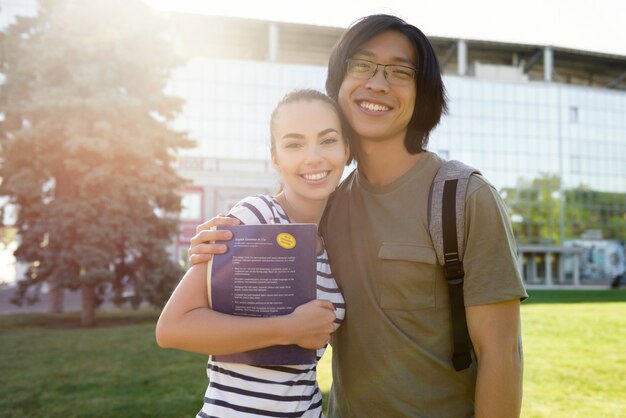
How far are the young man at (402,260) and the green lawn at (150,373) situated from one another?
4.81m

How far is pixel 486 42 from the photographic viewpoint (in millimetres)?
47938

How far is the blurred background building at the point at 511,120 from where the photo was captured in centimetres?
4544

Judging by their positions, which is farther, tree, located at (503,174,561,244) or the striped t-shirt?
tree, located at (503,174,561,244)

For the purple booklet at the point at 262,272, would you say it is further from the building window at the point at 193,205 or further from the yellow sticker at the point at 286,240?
the building window at the point at 193,205

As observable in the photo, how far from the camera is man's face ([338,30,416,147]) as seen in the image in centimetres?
230

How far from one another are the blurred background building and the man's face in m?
42.2

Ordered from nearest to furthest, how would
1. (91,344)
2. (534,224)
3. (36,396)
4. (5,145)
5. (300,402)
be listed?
(300,402)
(36,396)
(91,344)
(5,145)
(534,224)

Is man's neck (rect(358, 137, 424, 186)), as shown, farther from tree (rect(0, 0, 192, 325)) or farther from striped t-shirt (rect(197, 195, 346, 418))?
tree (rect(0, 0, 192, 325))

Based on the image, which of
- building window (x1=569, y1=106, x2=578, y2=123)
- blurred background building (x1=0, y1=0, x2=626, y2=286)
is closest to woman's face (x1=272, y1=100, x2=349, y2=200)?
blurred background building (x1=0, y1=0, x2=626, y2=286)

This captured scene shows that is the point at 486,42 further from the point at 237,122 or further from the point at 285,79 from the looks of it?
the point at 237,122

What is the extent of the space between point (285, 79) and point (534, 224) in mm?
26127

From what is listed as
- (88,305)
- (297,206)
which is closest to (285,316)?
(297,206)

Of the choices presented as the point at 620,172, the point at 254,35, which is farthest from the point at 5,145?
the point at 620,172

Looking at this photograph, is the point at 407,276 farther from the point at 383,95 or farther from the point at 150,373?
the point at 150,373
